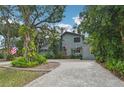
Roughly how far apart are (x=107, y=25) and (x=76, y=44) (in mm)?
13147

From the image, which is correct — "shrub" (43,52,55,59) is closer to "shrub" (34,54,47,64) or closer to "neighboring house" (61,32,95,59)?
"shrub" (34,54,47,64)

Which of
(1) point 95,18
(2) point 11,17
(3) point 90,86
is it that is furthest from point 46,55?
(3) point 90,86

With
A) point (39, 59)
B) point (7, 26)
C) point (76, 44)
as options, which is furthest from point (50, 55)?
point (76, 44)

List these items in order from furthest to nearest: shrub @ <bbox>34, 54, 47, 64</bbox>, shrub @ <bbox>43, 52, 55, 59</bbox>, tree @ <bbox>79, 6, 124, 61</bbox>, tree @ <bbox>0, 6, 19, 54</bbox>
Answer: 1. shrub @ <bbox>43, 52, 55, 59</bbox>
2. shrub @ <bbox>34, 54, 47, 64</bbox>
3. tree @ <bbox>0, 6, 19, 54</bbox>
4. tree @ <bbox>79, 6, 124, 61</bbox>

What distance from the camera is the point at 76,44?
22906 mm

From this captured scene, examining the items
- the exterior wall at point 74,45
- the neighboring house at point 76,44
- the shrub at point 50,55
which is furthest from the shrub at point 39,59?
the exterior wall at point 74,45

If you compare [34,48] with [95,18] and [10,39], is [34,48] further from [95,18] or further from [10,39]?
[95,18]

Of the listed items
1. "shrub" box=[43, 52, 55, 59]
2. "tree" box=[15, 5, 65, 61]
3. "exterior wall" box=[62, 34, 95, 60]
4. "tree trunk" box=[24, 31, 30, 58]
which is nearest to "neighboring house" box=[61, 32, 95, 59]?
"exterior wall" box=[62, 34, 95, 60]

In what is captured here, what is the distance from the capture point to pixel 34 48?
14914 mm

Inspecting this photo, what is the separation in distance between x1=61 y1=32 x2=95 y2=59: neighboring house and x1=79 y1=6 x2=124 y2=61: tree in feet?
27.2

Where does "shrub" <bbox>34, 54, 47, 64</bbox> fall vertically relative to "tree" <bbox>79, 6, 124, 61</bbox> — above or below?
below

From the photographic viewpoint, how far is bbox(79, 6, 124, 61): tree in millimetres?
8898
